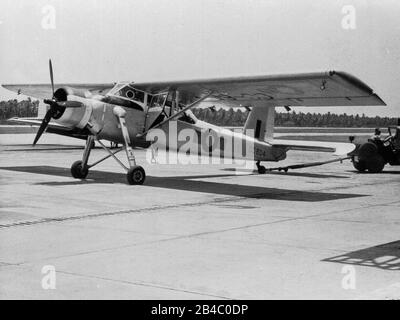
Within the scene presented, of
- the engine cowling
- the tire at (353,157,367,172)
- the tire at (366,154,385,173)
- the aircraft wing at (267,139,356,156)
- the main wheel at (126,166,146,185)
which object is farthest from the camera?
the tire at (353,157,367,172)

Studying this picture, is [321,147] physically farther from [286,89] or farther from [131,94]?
[131,94]

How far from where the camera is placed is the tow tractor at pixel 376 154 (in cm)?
2038

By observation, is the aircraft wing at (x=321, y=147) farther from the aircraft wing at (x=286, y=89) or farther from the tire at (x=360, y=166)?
the aircraft wing at (x=286, y=89)

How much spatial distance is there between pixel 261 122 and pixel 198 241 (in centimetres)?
1210

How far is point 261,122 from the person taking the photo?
1950 centimetres

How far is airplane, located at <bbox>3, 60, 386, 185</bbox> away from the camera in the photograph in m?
13.6

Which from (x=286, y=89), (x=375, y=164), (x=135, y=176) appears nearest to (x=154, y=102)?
(x=135, y=176)

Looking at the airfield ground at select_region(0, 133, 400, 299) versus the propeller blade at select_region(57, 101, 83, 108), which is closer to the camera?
the airfield ground at select_region(0, 133, 400, 299)

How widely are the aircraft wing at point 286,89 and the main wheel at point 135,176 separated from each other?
226cm

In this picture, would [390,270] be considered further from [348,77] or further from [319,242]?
[348,77]

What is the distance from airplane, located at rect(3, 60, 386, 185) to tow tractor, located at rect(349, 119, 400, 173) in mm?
2521

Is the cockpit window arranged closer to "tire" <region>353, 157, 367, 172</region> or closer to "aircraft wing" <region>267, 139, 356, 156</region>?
"aircraft wing" <region>267, 139, 356, 156</region>

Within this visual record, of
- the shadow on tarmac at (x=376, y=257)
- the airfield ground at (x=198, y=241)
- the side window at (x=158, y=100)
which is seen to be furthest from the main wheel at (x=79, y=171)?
the shadow on tarmac at (x=376, y=257)

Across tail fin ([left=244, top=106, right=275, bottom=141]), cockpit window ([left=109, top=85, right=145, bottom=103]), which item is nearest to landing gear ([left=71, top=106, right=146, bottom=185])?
cockpit window ([left=109, top=85, right=145, bottom=103])
